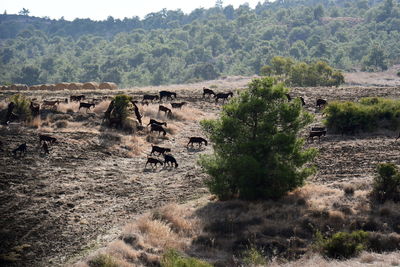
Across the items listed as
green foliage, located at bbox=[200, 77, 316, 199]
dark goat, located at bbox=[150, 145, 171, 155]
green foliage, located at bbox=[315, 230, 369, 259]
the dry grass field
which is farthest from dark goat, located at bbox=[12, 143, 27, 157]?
green foliage, located at bbox=[315, 230, 369, 259]

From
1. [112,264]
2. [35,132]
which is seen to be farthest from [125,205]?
[35,132]

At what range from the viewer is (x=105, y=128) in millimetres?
34844

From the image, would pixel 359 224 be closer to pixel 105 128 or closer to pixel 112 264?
pixel 112 264

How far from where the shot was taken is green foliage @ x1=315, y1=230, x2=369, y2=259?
17234 mm

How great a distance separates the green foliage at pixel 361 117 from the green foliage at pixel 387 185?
14.9m

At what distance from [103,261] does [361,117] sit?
25.4 metres

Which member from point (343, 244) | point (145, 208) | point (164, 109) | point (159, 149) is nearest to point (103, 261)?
point (145, 208)

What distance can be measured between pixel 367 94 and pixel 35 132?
33.9 meters

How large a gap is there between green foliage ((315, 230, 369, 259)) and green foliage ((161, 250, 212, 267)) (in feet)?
13.9

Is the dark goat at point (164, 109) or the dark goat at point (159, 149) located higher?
the dark goat at point (164, 109)

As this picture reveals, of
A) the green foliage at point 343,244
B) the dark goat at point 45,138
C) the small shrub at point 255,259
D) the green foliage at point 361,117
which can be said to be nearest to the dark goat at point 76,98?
the dark goat at point 45,138

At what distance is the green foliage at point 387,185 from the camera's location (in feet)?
70.2

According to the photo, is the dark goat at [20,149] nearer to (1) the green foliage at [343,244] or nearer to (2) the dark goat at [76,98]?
(2) the dark goat at [76,98]

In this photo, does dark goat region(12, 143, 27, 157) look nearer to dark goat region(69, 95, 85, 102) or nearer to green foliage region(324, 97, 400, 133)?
dark goat region(69, 95, 85, 102)
